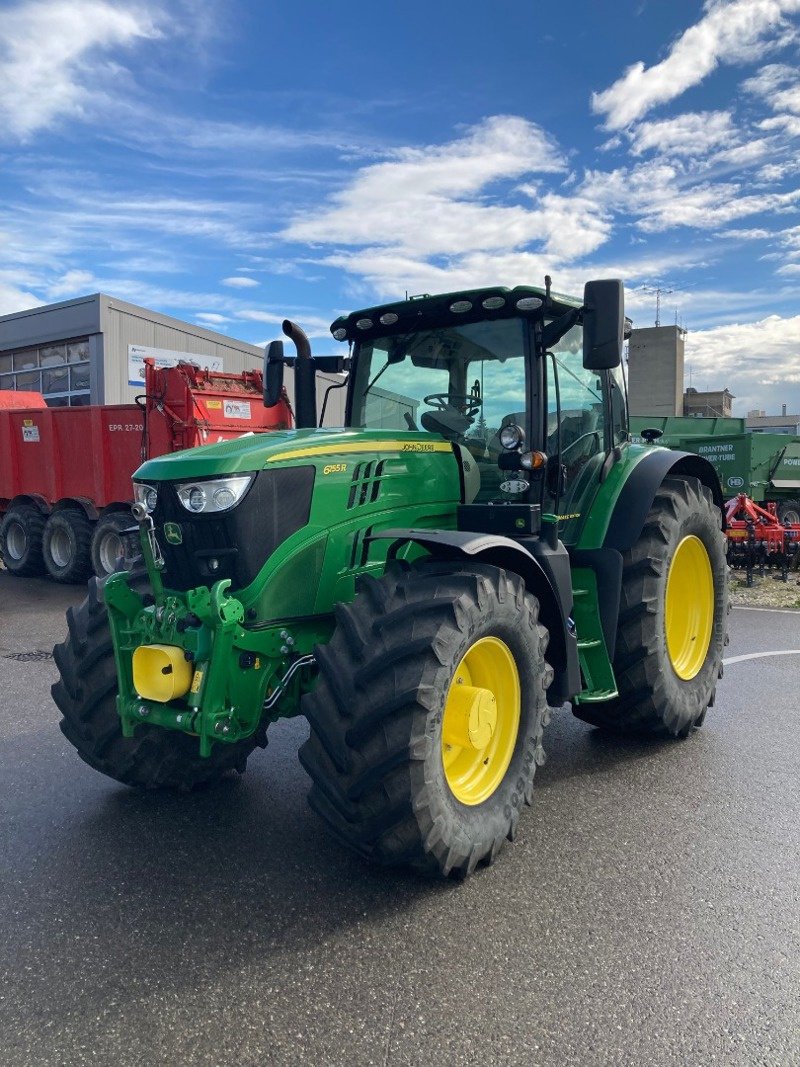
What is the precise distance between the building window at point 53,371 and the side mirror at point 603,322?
64.2 ft

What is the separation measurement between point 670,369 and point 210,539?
4910 centimetres

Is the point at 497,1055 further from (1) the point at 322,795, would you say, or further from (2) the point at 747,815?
(2) the point at 747,815

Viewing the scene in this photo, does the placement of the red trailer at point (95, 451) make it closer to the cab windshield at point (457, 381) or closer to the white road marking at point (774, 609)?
the white road marking at point (774, 609)

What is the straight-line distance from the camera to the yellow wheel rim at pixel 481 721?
10.9 feet

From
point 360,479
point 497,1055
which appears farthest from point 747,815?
point 360,479

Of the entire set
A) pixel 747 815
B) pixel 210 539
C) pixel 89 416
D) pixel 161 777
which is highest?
pixel 89 416

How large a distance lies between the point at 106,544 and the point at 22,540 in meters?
2.30

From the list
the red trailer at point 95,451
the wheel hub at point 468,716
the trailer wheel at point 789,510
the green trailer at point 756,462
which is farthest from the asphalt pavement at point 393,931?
the trailer wheel at point 789,510

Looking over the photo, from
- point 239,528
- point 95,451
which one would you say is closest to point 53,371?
point 95,451

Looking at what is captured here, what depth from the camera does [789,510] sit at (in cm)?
1627

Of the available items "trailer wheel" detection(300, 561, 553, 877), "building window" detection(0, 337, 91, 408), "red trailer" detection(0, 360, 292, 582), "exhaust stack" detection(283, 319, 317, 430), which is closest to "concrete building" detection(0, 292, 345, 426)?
"building window" detection(0, 337, 91, 408)

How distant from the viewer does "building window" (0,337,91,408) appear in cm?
2147

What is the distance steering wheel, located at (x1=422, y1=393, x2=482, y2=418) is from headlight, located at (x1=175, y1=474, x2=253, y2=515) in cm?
138

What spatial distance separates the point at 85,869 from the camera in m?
3.35
